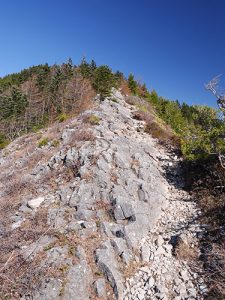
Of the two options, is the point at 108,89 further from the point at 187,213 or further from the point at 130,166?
the point at 187,213

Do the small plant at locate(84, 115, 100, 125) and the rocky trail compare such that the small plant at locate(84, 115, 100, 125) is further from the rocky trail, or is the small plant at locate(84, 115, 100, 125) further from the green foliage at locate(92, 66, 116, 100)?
the green foliage at locate(92, 66, 116, 100)

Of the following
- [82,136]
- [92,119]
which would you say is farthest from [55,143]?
[92,119]

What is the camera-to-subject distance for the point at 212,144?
14703 millimetres

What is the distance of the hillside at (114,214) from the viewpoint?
948 cm

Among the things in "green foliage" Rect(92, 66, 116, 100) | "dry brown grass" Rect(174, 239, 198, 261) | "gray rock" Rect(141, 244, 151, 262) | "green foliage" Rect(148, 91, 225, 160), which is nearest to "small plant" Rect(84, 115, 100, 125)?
"green foliage" Rect(148, 91, 225, 160)

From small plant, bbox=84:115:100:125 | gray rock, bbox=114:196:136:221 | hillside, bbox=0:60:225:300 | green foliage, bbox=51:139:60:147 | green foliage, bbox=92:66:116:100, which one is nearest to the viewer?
hillside, bbox=0:60:225:300

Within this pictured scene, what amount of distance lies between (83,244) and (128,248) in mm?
1781

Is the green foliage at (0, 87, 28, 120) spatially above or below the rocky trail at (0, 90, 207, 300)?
above

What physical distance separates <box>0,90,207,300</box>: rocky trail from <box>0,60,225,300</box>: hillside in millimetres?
40

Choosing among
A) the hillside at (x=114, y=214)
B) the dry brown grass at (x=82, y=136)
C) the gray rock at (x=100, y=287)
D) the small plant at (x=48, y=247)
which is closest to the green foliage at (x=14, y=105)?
the hillside at (x=114, y=214)

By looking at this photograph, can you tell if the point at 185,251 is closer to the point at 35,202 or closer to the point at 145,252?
the point at 145,252

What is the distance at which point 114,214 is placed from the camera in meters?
12.5

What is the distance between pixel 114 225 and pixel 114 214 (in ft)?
2.06

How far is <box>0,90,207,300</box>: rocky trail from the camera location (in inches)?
374
